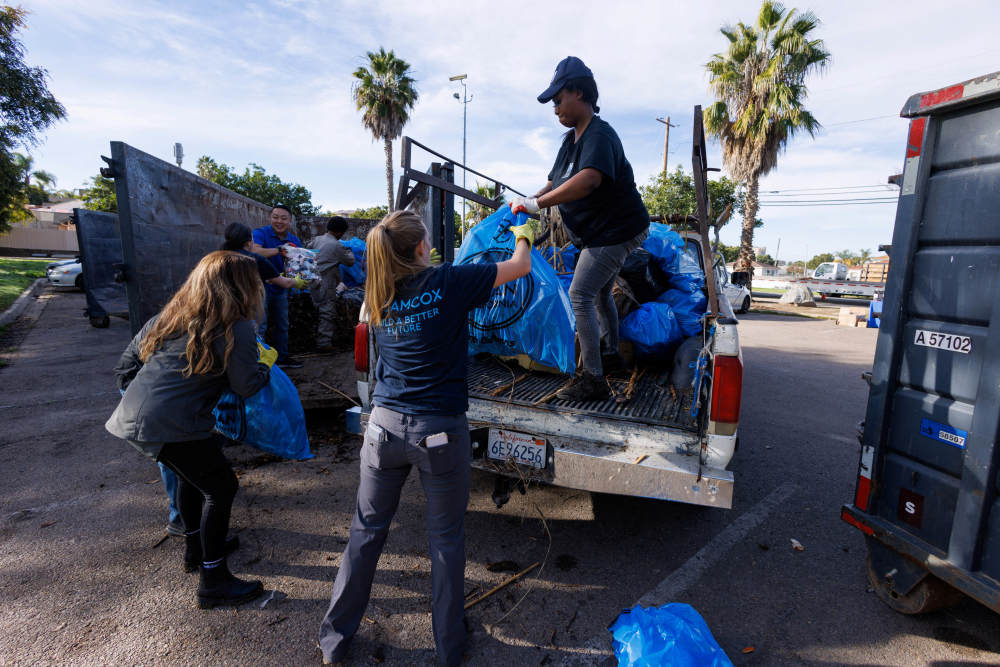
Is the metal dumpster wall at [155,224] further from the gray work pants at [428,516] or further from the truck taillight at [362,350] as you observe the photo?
the gray work pants at [428,516]

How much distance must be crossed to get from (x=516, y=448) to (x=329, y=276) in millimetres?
3906

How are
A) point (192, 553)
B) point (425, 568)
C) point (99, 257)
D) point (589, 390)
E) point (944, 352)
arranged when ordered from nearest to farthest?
1. point (944, 352)
2. point (192, 553)
3. point (425, 568)
4. point (589, 390)
5. point (99, 257)

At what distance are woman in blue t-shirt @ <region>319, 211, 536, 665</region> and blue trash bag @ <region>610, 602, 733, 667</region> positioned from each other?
70cm

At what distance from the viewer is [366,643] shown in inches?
86.6

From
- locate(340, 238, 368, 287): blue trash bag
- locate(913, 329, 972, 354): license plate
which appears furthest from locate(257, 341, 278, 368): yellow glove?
locate(340, 238, 368, 287): blue trash bag

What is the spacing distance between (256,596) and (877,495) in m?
3.09

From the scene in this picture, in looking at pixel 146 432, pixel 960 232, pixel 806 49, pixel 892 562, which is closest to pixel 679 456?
pixel 892 562

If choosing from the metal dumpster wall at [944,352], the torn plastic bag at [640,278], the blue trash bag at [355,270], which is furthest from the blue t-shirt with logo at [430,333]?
the blue trash bag at [355,270]

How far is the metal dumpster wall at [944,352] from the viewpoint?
6.26 feet

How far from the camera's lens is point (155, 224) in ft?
14.4

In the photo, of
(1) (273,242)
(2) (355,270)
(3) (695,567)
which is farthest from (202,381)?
(2) (355,270)

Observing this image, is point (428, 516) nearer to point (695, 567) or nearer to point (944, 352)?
point (695, 567)

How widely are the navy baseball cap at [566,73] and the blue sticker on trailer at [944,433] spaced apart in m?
2.49

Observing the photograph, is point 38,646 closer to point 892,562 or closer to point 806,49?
point 892,562
